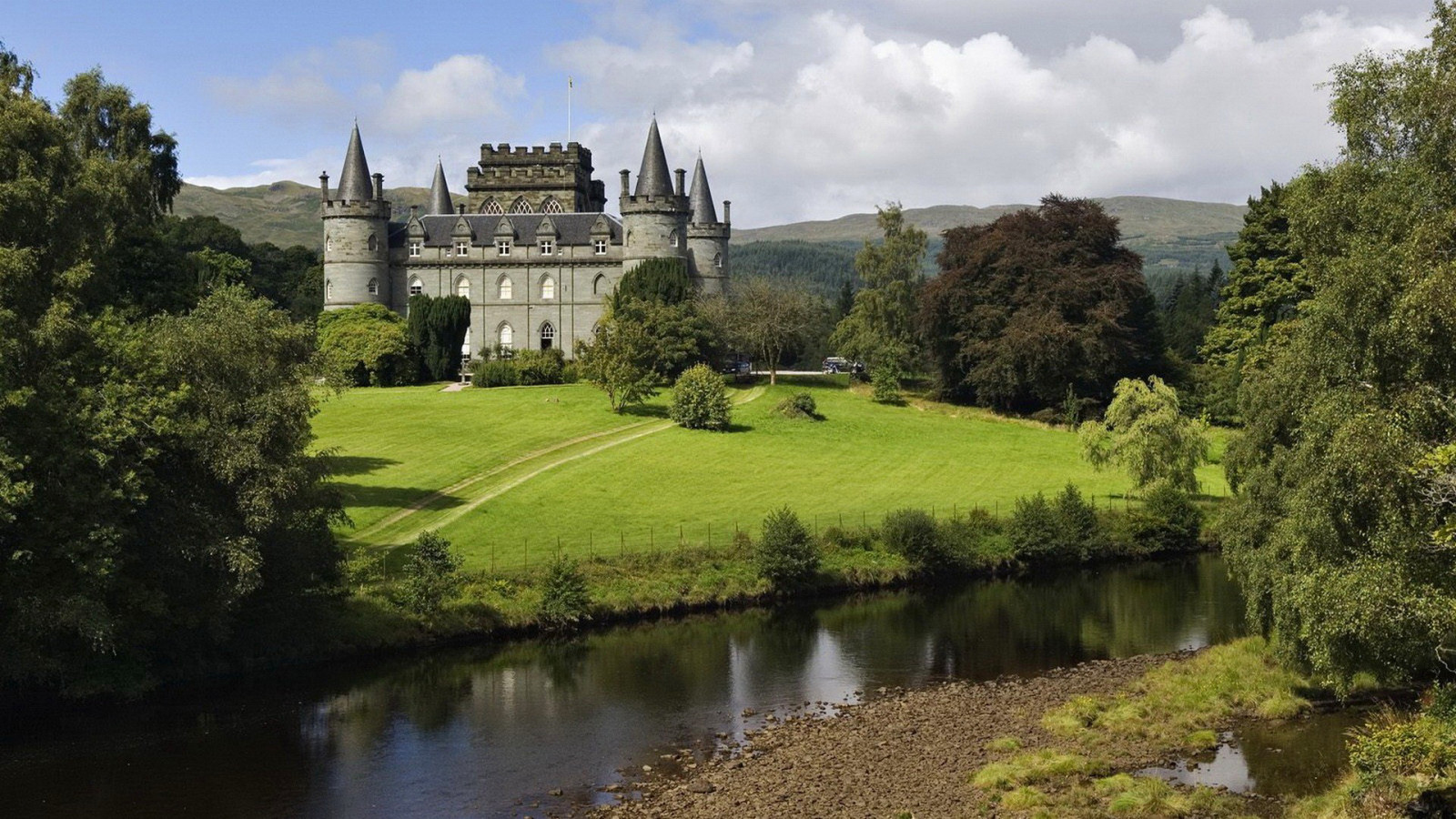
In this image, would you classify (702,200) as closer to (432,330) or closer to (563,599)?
(432,330)

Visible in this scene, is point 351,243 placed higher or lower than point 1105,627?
higher

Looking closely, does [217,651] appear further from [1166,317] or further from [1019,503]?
[1166,317]

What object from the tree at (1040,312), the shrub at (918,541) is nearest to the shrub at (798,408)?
the tree at (1040,312)

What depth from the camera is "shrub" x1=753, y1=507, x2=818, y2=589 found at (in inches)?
1528

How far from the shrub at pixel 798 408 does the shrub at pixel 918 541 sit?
2027 cm

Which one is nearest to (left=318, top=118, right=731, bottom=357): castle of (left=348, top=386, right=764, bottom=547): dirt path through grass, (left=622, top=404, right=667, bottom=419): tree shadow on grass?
(left=622, top=404, right=667, bottom=419): tree shadow on grass

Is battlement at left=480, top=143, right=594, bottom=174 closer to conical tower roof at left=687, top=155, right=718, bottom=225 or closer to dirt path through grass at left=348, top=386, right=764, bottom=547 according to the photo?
conical tower roof at left=687, top=155, right=718, bottom=225

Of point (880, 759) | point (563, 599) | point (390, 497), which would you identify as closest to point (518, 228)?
point (390, 497)

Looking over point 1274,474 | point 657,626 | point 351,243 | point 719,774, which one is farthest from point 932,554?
point 351,243

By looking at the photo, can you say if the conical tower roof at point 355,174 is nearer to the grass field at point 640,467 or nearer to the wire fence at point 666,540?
the grass field at point 640,467

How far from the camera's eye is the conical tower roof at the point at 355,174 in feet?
259

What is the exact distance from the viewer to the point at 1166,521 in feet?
153

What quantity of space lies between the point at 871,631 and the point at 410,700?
12.1m

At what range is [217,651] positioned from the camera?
30.3 meters
